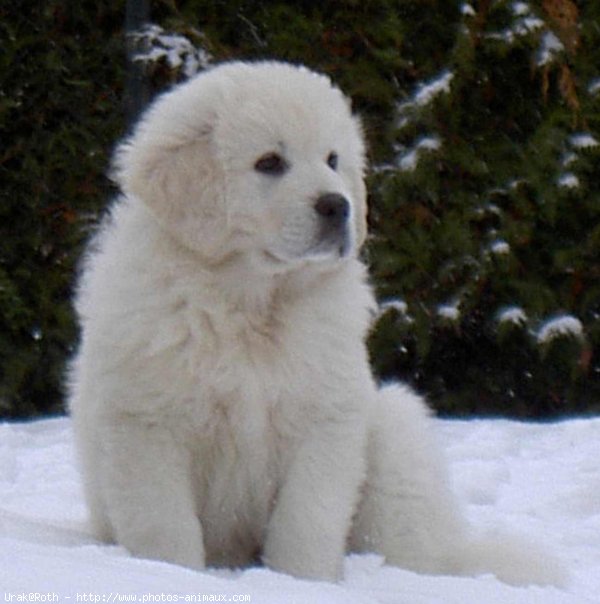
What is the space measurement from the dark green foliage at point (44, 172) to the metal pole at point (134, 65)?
18cm

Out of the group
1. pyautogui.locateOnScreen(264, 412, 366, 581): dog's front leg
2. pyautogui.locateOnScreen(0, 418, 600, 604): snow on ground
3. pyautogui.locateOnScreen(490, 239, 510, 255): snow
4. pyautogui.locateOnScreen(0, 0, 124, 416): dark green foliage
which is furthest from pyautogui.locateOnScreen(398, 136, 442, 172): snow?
pyautogui.locateOnScreen(264, 412, 366, 581): dog's front leg

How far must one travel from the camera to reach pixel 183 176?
13.7 feet

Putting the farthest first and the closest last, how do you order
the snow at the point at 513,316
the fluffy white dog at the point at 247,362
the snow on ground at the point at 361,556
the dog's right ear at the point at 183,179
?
1. the snow at the point at 513,316
2. the dog's right ear at the point at 183,179
3. the fluffy white dog at the point at 247,362
4. the snow on ground at the point at 361,556

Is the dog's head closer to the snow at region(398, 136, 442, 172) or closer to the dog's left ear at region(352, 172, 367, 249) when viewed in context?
the dog's left ear at region(352, 172, 367, 249)

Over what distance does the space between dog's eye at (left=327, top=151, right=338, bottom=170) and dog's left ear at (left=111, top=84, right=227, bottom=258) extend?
13.1 inches

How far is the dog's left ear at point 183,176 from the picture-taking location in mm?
4117

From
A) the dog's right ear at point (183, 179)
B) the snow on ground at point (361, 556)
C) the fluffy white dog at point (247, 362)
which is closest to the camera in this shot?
the snow on ground at point (361, 556)

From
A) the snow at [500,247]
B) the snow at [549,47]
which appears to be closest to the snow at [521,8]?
the snow at [549,47]

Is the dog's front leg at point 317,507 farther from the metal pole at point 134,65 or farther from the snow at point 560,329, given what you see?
the metal pole at point 134,65

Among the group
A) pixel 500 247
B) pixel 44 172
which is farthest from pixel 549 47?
pixel 44 172

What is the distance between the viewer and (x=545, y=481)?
19.7ft

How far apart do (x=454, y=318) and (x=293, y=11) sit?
6.12 ft

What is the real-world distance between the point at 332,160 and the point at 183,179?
18.3 inches

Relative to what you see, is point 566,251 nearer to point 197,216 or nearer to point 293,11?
point 293,11
